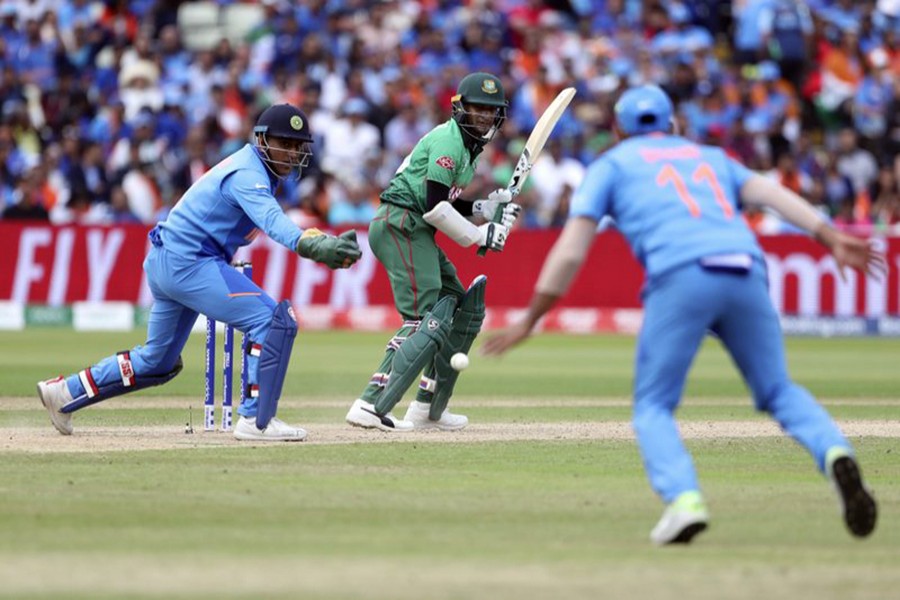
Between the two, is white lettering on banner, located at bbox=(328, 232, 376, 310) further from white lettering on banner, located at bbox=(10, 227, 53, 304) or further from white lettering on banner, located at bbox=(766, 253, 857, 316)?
white lettering on banner, located at bbox=(766, 253, 857, 316)

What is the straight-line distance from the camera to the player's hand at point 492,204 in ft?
40.2

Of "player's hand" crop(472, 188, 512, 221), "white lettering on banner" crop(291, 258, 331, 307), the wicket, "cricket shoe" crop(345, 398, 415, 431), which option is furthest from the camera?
"white lettering on banner" crop(291, 258, 331, 307)

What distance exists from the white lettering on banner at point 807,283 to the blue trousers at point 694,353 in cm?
1773

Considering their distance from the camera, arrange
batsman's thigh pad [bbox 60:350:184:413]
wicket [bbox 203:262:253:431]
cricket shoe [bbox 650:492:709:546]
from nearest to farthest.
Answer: cricket shoe [bbox 650:492:709:546] < batsman's thigh pad [bbox 60:350:184:413] < wicket [bbox 203:262:253:431]

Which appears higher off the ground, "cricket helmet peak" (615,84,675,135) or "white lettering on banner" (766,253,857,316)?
"cricket helmet peak" (615,84,675,135)

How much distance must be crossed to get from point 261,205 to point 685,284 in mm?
4041

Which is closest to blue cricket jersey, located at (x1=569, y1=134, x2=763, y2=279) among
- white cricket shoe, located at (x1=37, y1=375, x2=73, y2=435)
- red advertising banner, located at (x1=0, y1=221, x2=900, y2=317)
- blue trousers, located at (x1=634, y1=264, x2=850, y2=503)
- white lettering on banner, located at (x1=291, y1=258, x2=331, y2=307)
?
blue trousers, located at (x1=634, y1=264, x2=850, y2=503)

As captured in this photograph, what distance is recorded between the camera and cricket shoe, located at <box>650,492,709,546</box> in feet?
22.9

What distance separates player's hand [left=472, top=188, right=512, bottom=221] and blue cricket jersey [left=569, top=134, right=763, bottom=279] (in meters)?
4.62

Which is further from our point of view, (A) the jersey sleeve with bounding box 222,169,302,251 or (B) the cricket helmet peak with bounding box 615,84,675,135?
(A) the jersey sleeve with bounding box 222,169,302,251

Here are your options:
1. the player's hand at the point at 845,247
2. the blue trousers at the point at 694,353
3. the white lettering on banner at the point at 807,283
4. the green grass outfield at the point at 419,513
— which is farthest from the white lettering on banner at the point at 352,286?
the blue trousers at the point at 694,353

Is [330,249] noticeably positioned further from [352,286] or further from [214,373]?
[352,286]

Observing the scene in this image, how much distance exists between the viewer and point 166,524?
300 inches

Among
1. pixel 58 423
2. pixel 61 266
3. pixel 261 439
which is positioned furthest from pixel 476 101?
pixel 61 266
